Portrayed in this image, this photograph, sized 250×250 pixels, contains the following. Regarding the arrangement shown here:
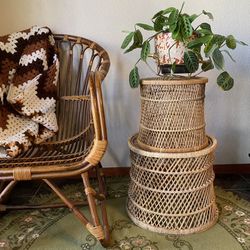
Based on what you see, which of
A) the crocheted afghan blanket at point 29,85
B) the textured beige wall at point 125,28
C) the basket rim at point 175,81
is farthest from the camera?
the textured beige wall at point 125,28

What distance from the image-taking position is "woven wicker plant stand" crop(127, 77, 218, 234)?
100 cm

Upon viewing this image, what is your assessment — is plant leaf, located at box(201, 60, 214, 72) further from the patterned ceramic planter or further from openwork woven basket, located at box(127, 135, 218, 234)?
openwork woven basket, located at box(127, 135, 218, 234)

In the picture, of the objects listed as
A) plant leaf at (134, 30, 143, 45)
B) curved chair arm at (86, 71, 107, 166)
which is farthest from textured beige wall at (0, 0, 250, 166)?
curved chair arm at (86, 71, 107, 166)

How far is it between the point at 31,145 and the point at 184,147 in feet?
1.95

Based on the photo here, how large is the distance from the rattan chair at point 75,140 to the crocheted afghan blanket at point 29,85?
0.08 meters

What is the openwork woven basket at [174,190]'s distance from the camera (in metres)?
1.01

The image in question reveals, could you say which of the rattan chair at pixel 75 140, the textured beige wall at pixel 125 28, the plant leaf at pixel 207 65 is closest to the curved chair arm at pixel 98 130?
the rattan chair at pixel 75 140

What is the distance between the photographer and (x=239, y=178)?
1.48 meters

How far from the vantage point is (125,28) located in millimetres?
1334

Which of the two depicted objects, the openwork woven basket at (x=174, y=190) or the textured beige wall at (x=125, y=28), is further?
the textured beige wall at (x=125, y=28)

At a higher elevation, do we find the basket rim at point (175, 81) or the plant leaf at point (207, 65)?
the plant leaf at point (207, 65)

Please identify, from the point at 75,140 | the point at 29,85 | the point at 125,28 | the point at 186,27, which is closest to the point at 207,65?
the point at 186,27

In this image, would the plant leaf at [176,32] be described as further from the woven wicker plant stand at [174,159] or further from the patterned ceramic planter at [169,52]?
the woven wicker plant stand at [174,159]

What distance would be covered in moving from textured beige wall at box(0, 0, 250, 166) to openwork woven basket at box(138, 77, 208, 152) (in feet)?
1.28
